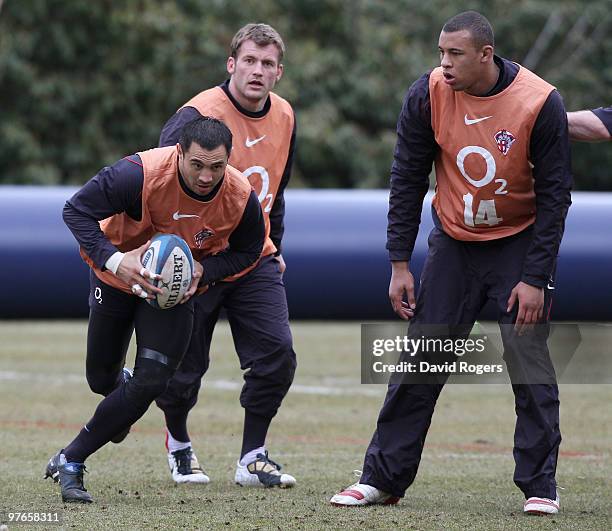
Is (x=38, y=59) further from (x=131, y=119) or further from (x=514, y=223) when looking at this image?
(x=514, y=223)

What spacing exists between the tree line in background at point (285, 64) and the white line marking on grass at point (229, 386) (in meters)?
12.1

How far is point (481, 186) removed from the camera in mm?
5473

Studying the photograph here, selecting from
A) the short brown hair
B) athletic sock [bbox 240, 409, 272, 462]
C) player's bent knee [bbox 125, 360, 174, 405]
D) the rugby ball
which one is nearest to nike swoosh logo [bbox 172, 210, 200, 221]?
the rugby ball

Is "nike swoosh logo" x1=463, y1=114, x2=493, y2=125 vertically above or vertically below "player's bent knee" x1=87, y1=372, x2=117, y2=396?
above

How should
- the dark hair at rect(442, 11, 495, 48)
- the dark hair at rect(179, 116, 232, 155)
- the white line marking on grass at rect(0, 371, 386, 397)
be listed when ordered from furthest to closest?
the white line marking on grass at rect(0, 371, 386, 397) → the dark hair at rect(442, 11, 495, 48) → the dark hair at rect(179, 116, 232, 155)

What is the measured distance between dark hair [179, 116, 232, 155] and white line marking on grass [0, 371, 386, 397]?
494 centimetres

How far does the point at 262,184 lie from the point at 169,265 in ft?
4.40

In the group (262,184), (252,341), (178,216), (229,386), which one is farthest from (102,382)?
(229,386)

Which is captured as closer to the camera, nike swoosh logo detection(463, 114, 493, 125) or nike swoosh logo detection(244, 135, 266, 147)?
nike swoosh logo detection(463, 114, 493, 125)

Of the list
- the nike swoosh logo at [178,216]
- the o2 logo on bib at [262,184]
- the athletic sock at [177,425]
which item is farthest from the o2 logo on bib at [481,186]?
the athletic sock at [177,425]

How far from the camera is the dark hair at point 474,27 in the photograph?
209 inches

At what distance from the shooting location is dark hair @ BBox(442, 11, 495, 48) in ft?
17.4

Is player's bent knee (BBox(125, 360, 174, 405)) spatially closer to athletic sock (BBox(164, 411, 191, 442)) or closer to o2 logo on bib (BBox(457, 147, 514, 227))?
athletic sock (BBox(164, 411, 191, 442))

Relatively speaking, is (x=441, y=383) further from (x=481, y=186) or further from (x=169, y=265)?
(x=169, y=265)
